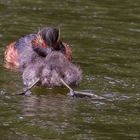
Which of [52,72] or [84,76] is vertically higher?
[52,72]

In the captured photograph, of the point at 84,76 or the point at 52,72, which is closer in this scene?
the point at 52,72

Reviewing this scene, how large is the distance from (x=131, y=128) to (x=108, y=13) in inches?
351

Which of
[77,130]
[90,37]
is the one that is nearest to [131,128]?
[77,130]

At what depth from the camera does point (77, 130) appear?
10.5 meters

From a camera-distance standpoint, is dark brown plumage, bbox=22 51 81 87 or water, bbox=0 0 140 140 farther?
dark brown plumage, bbox=22 51 81 87

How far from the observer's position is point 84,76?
13.7 meters

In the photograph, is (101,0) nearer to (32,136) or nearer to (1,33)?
(1,33)

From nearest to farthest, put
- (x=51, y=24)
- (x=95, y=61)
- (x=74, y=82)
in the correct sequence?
(x=74, y=82) < (x=95, y=61) < (x=51, y=24)

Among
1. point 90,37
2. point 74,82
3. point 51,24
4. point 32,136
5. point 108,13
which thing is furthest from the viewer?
point 108,13

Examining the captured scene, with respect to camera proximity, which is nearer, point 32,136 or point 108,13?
point 32,136

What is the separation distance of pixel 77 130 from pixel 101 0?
34.9 ft

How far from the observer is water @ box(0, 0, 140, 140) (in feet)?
34.8

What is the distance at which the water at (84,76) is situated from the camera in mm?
10617

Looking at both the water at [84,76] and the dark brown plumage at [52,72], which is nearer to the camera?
the water at [84,76]
